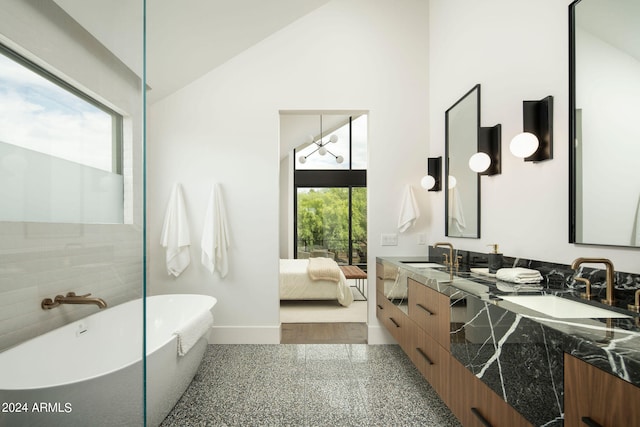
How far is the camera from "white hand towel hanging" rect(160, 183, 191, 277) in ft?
9.78

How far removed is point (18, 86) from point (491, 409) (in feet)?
5.37

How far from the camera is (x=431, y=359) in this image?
5.95ft

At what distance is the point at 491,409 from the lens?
1.21 m

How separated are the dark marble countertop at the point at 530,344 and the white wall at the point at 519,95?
0.33 metres

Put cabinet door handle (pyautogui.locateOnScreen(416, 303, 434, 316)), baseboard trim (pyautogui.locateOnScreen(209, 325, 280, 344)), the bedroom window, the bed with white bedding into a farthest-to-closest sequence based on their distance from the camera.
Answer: the bedroom window < the bed with white bedding < baseboard trim (pyautogui.locateOnScreen(209, 325, 280, 344)) < cabinet door handle (pyautogui.locateOnScreen(416, 303, 434, 316))

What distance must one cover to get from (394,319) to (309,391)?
860 millimetres

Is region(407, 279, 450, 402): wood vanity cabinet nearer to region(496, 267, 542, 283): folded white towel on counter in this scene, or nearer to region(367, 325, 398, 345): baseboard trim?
region(496, 267, 542, 283): folded white towel on counter

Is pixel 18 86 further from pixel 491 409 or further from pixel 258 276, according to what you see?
pixel 258 276

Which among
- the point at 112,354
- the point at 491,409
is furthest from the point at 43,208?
the point at 491,409

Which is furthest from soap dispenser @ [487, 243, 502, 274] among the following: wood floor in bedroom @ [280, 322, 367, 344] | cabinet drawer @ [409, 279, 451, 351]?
wood floor in bedroom @ [280, 322, 367, 344]

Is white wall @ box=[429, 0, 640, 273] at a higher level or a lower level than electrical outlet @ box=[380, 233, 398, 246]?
higher

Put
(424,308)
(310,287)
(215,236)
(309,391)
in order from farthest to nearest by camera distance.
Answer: (310,287), (215,236), (309,391), (424,308)

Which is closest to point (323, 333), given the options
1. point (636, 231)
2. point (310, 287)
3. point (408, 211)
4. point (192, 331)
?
point (310, 287)

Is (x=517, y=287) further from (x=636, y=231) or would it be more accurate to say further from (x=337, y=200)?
(x=337, y=200)
